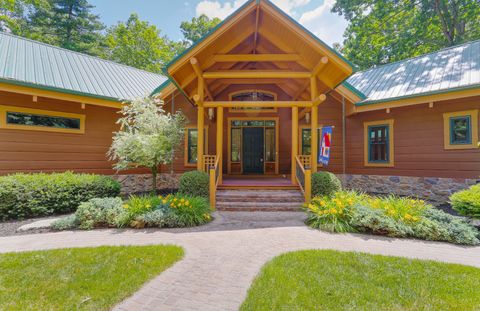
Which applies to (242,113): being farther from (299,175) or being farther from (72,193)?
(72,193)

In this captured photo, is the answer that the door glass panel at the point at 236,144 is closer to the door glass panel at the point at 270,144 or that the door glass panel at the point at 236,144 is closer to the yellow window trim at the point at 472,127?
the door glass panel at the point at 270,144

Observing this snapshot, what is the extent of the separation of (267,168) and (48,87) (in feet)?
29.1

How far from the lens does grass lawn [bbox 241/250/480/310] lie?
243 cm

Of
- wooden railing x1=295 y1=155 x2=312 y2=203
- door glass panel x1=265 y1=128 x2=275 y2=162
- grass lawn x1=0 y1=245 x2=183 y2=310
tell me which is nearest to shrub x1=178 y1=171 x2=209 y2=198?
grass lawn x1=0 y1=245 x2=183 y2=310

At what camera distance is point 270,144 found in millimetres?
11039

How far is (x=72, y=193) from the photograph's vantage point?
6430mm

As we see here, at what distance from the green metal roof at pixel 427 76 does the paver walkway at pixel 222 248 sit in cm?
606

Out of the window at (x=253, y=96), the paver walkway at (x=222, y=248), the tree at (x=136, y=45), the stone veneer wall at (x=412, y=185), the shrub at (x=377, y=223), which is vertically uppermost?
the tree at (x=136, y=45)

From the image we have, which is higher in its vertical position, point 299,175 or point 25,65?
point 25,65

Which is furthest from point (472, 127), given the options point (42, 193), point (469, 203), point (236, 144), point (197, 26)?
point (197, 26)

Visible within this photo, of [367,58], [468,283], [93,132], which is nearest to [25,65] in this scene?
[93,132]

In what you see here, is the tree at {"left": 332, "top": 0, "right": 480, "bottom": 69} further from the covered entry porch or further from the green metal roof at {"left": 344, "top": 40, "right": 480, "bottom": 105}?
the covered entry porch

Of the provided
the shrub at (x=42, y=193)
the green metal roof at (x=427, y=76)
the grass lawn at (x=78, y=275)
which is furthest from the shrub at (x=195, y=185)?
the green metal roof at (x=427, y=76)

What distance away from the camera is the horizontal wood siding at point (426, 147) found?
7.57 metres
